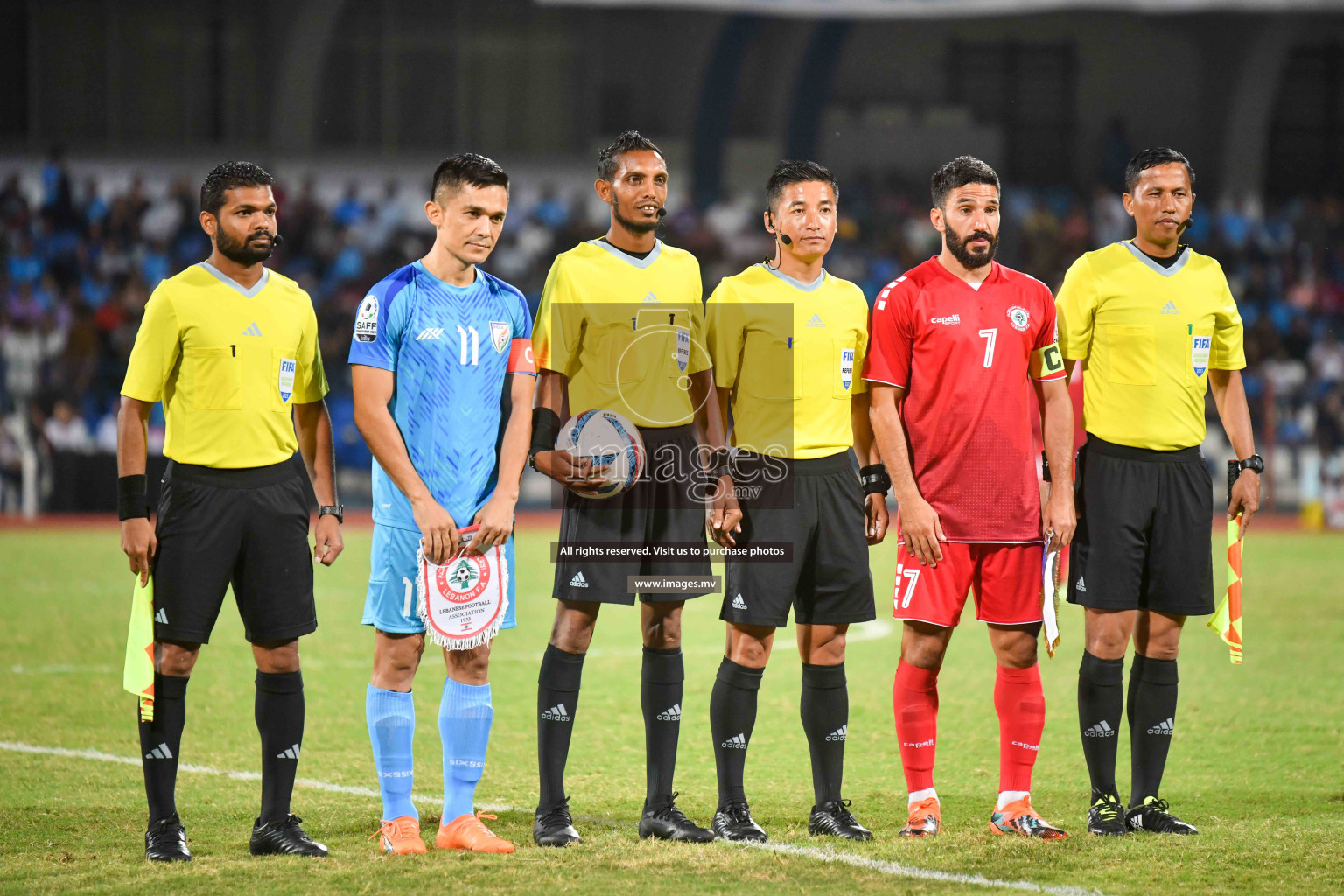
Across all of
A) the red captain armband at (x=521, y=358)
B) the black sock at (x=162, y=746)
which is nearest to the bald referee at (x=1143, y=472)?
the red captain armband at (x=521, y=358)

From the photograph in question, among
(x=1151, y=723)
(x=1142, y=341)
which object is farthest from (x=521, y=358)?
(x=1151, y=723)

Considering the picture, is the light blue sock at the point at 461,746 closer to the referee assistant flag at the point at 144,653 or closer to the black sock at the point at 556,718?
the black sock at the point at 556,718

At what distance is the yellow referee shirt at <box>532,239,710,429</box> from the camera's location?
5109mm

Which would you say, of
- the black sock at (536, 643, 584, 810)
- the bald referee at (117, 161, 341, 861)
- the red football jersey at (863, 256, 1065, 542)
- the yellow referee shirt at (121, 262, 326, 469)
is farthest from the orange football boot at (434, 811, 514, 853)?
the red football jersey at (863, 256, 1065, 542)

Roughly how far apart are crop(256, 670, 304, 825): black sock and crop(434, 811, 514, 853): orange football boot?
1.84ft

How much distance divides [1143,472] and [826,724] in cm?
154

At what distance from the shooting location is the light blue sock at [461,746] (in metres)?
4.96

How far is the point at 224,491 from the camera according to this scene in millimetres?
4840

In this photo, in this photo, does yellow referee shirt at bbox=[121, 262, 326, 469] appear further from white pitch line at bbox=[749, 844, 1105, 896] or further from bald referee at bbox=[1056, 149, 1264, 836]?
bald referee at bbox=[1056, 149, 1264, 836]

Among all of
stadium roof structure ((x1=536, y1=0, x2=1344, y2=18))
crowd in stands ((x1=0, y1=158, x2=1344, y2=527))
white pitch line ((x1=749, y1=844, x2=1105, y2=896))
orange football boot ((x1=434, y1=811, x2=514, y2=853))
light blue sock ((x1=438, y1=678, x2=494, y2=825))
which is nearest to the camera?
white pitch line ((x1=749, y1=844, x2=1105, y2=896))

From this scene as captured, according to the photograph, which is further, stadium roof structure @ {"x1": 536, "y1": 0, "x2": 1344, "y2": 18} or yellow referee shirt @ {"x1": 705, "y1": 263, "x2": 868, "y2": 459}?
stadium roof structure @ {"x1": 536, "y1": 0, "x2": 1344, "y2": 18}

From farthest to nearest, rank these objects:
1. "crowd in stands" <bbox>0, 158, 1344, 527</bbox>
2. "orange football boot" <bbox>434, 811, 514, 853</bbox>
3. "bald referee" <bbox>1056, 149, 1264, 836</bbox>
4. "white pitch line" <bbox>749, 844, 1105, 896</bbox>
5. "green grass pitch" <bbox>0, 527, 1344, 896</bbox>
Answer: "crowd in stands" <bbox>0, 158, 1344, 527</bbox>
"bald referee" <bbox>1056, 149, 1264, 836</bbox>
"orange football boot" <bbox>434, 811, 514, 853</bbox>
"green grass pitch" <bbox>0, 527, 1344, 896</bbox>
"white pitch line" <bbox>749, 844, 1105, 896</bbox>

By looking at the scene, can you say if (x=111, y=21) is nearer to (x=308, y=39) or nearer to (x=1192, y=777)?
(x=308, y=39)

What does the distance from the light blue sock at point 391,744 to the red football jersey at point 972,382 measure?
82.3 inches
